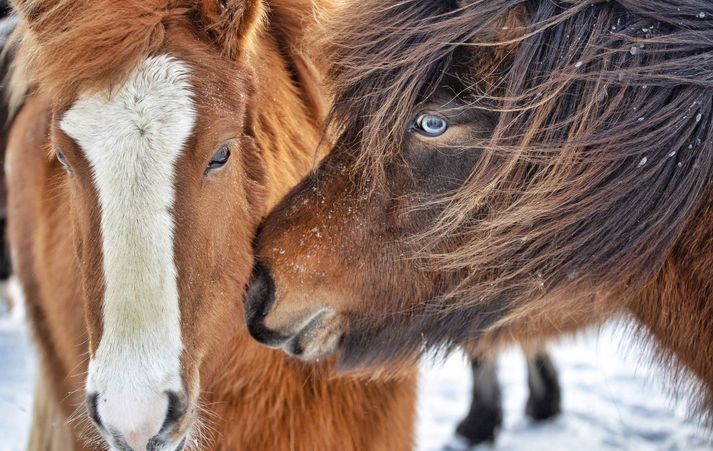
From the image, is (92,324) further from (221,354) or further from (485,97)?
(485,97)

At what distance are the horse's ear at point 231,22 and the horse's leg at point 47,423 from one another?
1926mm

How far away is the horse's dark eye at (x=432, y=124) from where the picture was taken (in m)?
2.15

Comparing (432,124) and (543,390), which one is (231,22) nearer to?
(432,124)

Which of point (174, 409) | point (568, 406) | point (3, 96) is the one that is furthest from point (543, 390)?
point (3, 96)

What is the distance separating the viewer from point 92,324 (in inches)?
82.1

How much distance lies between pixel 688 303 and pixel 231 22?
165 centimetres

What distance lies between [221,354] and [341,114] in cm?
90

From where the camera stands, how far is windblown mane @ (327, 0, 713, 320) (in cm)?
198

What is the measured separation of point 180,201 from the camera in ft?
6.70

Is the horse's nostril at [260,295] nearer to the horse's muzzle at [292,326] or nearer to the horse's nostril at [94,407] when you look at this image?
the horse's muzzle at [292,326]

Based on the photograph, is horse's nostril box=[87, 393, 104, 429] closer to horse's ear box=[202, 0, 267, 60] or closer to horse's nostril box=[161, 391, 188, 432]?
horse's nostril box=[161, 391, 188, 432]

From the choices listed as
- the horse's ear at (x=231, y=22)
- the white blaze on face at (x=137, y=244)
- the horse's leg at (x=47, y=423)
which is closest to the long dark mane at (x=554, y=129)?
the horse's ear at (x=231, y=22)

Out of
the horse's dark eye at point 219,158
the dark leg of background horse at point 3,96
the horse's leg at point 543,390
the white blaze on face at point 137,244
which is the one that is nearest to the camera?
the white blaze on face at point 137,244

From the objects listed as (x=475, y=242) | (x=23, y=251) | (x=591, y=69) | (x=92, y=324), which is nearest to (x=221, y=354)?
(x=92, y=324)
